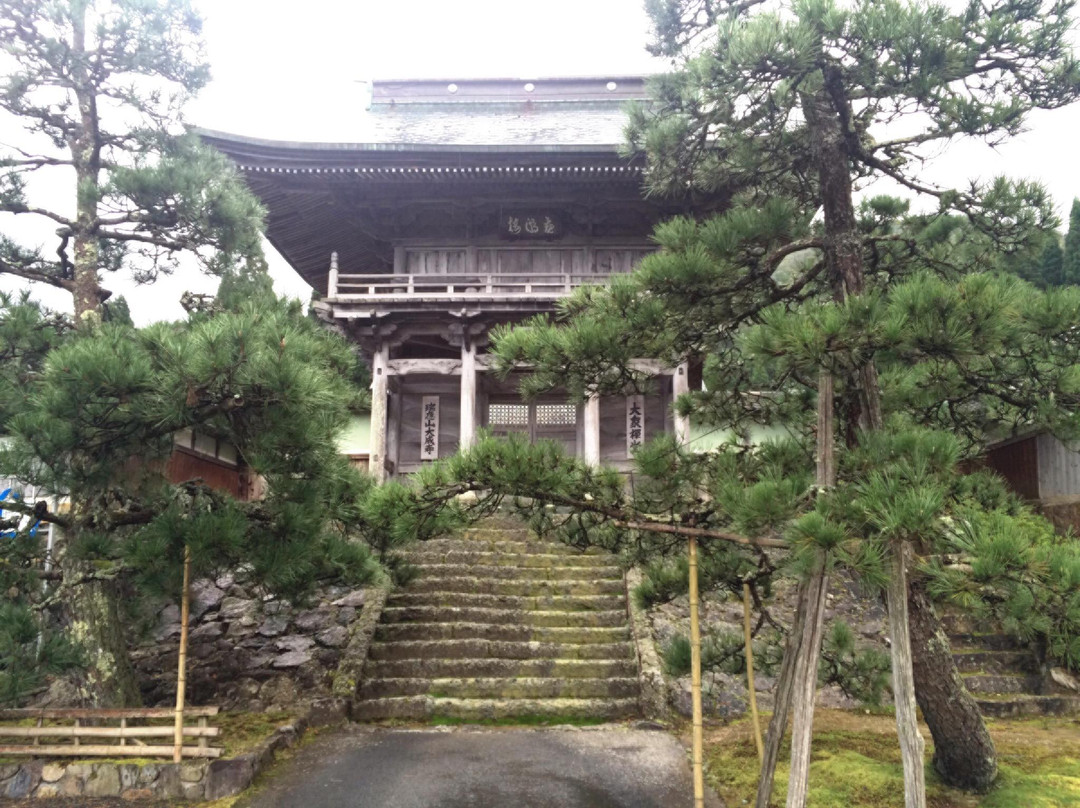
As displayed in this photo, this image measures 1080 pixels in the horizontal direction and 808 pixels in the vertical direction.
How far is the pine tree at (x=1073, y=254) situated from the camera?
14.9 m

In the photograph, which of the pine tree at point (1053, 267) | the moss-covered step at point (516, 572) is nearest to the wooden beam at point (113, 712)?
the moss-covered step at point (516, 572)

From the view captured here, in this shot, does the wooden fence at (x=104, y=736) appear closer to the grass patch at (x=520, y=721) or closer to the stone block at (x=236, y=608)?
the grass patch at (x=520, y=721)

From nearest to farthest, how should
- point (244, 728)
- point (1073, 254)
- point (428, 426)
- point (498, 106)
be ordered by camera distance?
point (244, 728) < point (1073, 254) < point (428, 426) < point (498, 106)

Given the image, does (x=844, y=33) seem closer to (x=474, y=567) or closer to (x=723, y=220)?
(x=723, y=220)

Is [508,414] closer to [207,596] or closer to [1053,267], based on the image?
[207,596]

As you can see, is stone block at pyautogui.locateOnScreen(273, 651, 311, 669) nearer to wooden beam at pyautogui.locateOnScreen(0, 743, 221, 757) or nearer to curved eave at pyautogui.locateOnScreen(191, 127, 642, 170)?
wooden beam at pyautogui.locateOnScreen(0, 743, 221, 757)

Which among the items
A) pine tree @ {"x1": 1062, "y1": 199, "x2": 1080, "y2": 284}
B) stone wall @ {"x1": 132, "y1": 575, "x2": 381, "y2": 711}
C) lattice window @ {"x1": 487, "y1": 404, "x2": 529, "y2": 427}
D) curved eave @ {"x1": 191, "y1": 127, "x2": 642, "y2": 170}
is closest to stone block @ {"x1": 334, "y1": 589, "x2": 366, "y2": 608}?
stone wall @ {"x1": 132, "y1": 575, "x2": 381, "y2": 711}

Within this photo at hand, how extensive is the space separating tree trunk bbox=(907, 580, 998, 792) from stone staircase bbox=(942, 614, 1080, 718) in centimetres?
301

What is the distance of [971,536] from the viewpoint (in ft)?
11.0

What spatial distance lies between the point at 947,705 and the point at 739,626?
13.9 feet

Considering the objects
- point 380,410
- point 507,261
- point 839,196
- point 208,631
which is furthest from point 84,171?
point 507,261

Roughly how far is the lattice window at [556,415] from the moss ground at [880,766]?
8887 mm

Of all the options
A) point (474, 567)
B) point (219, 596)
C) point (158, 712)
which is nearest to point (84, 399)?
point (158, 712)

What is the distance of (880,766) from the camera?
5.42 m
